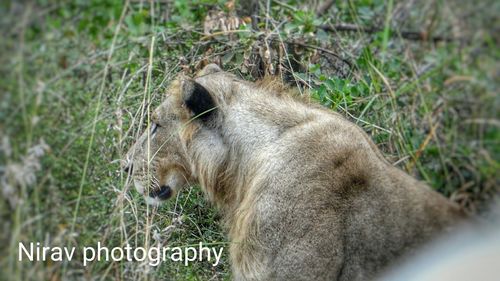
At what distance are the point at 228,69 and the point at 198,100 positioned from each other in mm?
1262

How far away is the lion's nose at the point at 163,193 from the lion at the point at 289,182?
0.01m

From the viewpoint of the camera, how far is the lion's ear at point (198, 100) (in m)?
4.60

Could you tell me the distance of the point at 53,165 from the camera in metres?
6.37

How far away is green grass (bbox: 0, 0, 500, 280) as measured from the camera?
214 inches

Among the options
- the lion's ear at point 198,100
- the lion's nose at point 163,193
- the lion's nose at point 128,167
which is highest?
the lion's ear at point 198,100

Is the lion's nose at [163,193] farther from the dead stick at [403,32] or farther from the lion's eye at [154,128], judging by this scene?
the dead stick at [403,32]

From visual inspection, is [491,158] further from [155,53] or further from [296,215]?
[155,53]

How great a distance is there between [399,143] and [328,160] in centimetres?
137

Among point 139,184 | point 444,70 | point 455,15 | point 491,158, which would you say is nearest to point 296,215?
point 139,184

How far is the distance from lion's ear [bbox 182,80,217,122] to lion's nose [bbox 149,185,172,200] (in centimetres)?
59

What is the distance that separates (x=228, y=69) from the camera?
231 inches

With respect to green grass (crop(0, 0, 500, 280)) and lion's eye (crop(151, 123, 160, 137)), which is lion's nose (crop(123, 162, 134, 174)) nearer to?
green grass (crop(0, 0, 500, 280))

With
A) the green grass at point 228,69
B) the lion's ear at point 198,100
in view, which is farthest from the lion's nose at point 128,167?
the lion's ear at point 198,100

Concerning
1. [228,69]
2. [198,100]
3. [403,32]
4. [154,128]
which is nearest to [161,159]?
[154,128]
